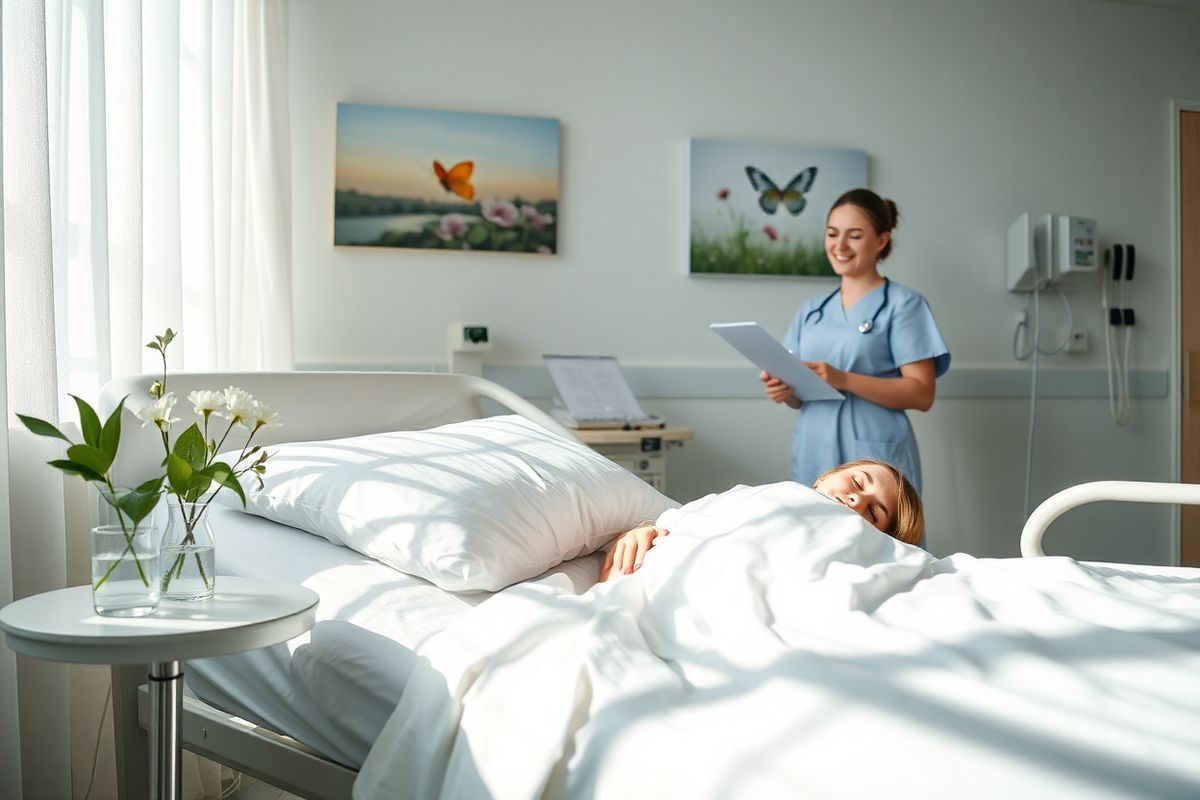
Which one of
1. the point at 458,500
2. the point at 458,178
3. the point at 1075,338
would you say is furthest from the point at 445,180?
the point at 1075,338

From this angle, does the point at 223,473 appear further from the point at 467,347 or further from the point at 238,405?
the point at 467,347

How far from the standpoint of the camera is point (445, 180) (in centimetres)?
322

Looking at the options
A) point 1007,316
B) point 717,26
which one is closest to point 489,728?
point 717,26

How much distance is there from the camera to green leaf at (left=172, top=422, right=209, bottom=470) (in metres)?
1.29

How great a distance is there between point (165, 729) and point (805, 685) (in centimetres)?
81

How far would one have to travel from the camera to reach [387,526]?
158cm

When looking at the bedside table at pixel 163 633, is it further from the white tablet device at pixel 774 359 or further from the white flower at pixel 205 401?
the white tablet device at pixel 774 359

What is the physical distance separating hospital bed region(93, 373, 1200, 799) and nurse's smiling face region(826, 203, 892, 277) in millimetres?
1296

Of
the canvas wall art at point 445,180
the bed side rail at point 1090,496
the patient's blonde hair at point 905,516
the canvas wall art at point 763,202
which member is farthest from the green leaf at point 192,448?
the canvas wall art at point 763,202

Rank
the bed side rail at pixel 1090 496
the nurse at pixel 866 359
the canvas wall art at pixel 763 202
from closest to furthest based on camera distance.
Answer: the bed side rail at pixel 1090 496
the nurse at pixel 866 359
the canvas wall art at pixel 763 202

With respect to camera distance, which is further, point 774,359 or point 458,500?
point 774,359

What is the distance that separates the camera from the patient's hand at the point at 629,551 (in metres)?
1.65

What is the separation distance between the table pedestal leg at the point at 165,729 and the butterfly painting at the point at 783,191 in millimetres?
2703

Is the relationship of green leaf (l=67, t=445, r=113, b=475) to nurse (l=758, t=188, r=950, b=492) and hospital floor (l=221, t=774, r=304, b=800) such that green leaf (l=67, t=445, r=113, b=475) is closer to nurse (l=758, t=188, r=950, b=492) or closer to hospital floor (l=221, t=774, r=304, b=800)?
hospital floor (l=221, t=774, r=304, b=800)
